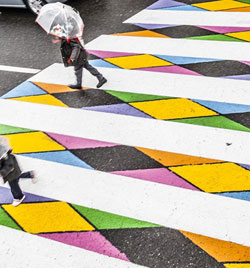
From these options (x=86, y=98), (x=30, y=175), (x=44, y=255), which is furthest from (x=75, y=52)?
(x=44, y=255)

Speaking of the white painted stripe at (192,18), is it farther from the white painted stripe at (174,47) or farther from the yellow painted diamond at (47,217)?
the yellow painted diamond at (47,217)

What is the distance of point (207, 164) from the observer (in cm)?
448

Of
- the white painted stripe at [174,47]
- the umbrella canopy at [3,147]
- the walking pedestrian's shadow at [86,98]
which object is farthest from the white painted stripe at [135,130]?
the white painted stripe at [174,47]

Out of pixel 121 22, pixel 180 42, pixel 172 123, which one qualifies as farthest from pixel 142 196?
pixel 121 22

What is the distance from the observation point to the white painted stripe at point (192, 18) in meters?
Answer: 7.65

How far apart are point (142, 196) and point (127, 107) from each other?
182cm

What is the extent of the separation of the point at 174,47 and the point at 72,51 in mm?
2295

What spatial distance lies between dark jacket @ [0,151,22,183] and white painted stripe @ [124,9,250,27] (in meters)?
5.12

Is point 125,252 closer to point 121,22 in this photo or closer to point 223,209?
point 223,209

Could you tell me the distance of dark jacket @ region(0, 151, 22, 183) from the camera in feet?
12.4

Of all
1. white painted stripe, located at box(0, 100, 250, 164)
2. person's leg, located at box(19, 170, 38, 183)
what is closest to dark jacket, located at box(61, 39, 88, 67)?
white painted stripe, located at box(0, 100, 250, 164)

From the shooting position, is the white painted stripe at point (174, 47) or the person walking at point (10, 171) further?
the white painted stripe at point (174, 47)

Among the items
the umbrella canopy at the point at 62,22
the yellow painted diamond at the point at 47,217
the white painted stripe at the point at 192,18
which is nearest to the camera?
A: the yellow painted diamond at the point at 47,217

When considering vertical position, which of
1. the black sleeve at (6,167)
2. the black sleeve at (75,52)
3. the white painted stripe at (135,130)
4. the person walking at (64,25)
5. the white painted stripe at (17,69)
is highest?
the person walking at (64,25)
